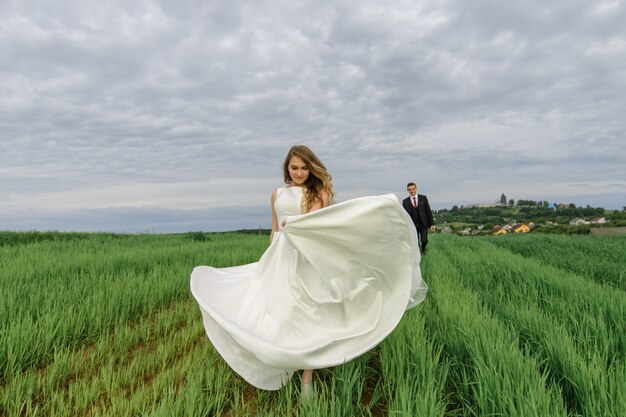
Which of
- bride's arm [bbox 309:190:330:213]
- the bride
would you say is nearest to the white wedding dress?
the bride

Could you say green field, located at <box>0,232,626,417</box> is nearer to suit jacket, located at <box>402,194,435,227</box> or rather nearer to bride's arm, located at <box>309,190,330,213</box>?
bride's arm, located at <box>309,190,330,213</box>

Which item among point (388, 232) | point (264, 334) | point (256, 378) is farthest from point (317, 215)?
point (256, 378)

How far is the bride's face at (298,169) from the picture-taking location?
3736 mm

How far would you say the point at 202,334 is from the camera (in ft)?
14.3

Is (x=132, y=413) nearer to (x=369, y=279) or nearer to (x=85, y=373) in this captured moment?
(x=85, y=373)

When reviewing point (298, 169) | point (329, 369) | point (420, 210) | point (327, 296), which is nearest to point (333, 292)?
point (327, 296)

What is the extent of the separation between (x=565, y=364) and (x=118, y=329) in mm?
4589

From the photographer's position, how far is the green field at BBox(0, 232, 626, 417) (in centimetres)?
250

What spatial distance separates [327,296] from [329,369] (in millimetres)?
948

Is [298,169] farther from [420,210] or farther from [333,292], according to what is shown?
[420,210]

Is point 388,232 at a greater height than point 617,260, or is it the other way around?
point 388,232

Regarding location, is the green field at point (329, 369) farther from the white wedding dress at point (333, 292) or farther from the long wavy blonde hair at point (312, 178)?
the long wavy blonde hair at point (312, 178)

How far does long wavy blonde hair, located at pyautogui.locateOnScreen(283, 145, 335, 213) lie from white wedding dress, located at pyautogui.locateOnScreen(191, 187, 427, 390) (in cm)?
85

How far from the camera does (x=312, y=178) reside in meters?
3.91
